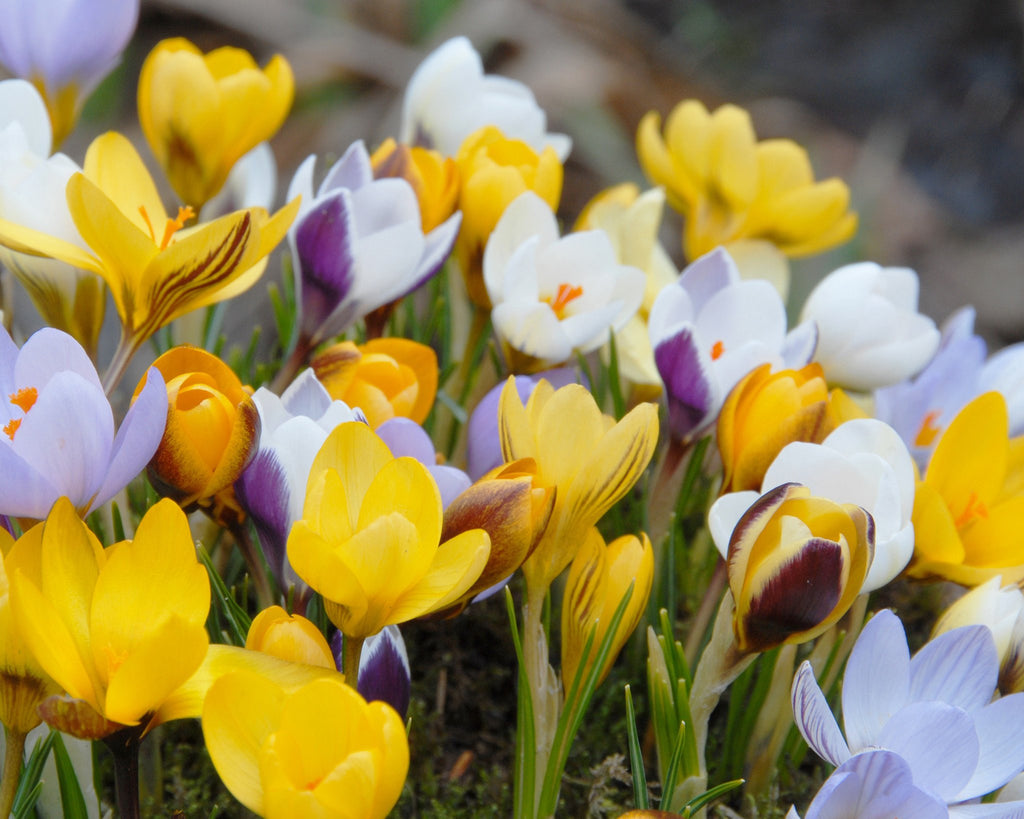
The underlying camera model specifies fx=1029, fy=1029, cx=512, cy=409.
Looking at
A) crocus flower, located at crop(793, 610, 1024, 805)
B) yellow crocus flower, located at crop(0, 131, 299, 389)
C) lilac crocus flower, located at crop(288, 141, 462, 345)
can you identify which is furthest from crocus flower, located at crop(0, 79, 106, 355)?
crocus flower, located at crop(793, 610, 1024, 805)

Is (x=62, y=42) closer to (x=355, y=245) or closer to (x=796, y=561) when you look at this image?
(x=355, y=245)

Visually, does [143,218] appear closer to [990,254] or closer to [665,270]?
[665,270]

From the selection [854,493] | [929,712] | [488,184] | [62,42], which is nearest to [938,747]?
[929,712]

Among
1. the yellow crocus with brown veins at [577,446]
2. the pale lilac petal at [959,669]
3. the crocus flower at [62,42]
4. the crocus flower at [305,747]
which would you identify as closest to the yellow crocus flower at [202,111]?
the crocus flower at [62,42]

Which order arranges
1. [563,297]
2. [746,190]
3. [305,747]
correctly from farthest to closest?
[746,190], [563,297], [305,747]

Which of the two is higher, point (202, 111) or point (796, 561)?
point (202, 111)

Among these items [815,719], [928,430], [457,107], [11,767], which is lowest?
[11,767]

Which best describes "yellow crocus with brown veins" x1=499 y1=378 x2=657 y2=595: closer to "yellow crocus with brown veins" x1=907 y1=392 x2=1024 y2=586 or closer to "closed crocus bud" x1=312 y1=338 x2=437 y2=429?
"closed crocus bud" x1=312 y1=338 x2=437 y2=429
